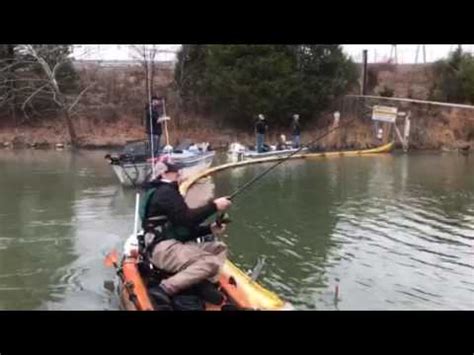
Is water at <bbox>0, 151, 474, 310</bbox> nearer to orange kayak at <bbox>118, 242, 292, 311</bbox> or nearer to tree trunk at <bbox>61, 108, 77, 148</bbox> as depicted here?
orange kayak at <bbox>118, 242, 292, 311</bbox>

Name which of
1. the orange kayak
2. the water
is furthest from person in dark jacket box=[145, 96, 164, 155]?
the orange kayak

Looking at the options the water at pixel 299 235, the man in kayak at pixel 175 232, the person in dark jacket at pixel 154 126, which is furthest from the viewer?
the person in dark jacket at pixel 154 126

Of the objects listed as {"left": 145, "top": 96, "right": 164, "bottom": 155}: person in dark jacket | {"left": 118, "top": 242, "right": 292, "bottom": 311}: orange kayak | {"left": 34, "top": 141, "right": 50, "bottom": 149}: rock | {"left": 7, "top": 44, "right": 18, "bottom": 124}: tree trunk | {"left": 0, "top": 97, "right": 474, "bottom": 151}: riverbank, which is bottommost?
{"left": 34, "top": 141, "right": 50, "bottom": 149}: rock

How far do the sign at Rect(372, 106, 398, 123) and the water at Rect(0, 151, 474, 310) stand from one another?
23.8 feet

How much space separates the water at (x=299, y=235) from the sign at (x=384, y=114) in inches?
286

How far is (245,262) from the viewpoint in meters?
8.96

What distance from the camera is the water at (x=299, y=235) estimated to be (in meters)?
7.74

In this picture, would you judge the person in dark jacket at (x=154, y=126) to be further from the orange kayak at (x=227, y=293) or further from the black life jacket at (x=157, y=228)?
the black life jacket at (x=157, y=228)

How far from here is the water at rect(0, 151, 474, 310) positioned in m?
7.74

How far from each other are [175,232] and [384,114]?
2144 centimetres

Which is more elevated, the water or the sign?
the sign

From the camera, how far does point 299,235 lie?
10.6 m

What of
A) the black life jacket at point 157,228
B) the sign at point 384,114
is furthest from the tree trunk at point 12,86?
the black life jacket at point 157,228
